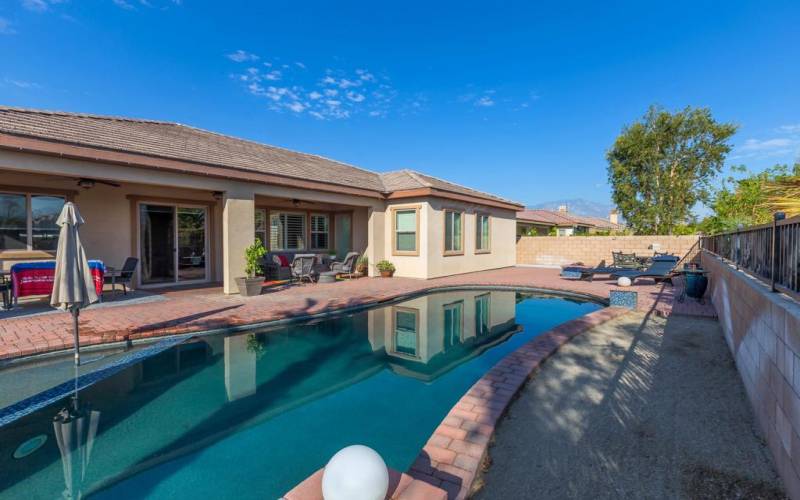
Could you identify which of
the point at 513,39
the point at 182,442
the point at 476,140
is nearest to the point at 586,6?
the point at 513,39

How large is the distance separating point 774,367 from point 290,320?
24.9 feet

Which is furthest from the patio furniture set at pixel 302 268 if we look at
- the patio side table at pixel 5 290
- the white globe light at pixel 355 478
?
the white globe light at pixel 355 478

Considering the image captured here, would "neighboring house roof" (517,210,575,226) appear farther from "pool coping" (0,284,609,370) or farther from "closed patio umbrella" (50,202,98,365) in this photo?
"closed patio umbrella" (50,202,98,365)

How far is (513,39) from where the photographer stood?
18203 mm

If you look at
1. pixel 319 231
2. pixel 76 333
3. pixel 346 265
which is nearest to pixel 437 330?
pixel 76 333

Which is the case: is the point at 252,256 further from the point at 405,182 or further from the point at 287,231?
the point at 405,182

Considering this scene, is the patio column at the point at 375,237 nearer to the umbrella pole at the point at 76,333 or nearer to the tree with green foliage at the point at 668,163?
the umbrella pole at the point at 76,333

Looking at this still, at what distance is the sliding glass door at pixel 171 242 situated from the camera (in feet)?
38.7

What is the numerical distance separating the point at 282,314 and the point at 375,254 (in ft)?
23.0

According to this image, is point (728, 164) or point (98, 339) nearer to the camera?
point (98, 339)

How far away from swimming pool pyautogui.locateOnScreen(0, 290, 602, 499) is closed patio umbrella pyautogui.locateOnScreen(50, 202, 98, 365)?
3.57 feet

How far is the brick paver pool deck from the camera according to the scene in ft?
20.7

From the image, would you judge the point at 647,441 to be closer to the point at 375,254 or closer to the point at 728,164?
the point at 375,254

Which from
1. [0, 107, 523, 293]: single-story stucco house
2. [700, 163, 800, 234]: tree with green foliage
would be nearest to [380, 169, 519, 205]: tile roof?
[0, 107, 523, 293]: single-story stucco house
